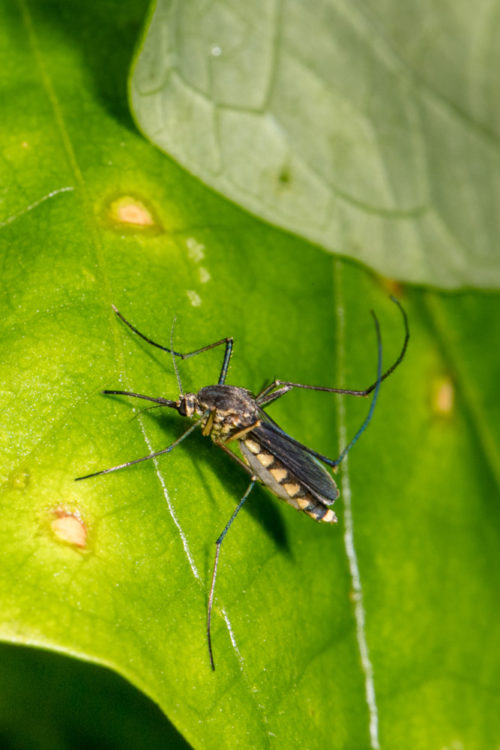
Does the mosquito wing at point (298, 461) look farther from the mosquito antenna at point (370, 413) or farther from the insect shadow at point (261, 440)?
the mosquito antenna at point (370, 413)

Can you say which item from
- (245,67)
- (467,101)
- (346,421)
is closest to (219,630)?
(346,421)

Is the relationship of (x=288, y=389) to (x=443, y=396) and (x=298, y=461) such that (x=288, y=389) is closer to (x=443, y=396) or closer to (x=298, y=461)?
(x=298, y=461)

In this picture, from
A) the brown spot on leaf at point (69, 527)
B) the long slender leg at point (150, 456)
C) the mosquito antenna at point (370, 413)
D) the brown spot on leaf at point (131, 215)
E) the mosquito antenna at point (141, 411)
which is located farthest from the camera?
the mosquito antenna at point (370, 413)

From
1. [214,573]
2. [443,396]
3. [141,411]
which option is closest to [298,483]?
[214,573]

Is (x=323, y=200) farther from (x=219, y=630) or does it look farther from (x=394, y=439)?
(x=219, y=630)

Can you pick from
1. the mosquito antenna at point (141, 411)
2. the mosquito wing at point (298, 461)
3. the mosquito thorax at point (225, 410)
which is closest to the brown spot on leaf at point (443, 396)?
the mosquito wing at point (298, 461)

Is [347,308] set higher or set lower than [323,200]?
lower
